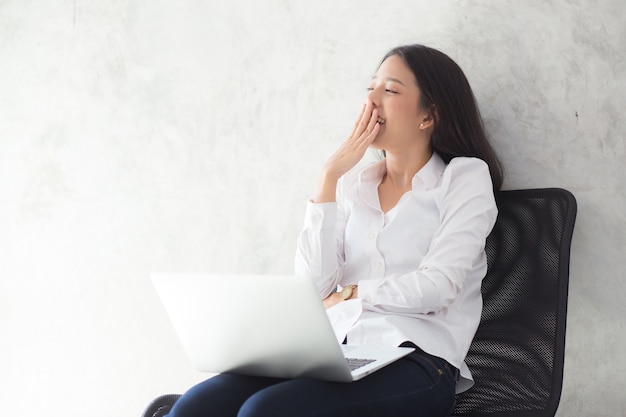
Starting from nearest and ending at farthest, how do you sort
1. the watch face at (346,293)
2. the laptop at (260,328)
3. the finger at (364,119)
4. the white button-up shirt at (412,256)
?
the laptop at (260,328) < the white button-up shirt at (412,256) < the watch face at (346,293) < the finger at (364,119)

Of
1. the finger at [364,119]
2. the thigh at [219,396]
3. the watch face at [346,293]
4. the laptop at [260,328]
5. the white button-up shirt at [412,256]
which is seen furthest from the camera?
the finger at [364,119]

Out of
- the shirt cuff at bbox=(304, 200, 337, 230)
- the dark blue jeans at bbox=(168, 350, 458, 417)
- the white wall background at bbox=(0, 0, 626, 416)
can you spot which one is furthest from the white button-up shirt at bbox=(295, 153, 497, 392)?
the white wall background at bbox=(0, 0, 626, 416)

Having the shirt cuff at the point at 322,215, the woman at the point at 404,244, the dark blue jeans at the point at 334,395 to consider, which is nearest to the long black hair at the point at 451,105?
the woman at the point at 404,244

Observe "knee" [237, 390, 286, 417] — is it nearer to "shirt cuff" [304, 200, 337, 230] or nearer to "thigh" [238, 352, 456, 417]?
"thigh" [238, 352, 456, 417]

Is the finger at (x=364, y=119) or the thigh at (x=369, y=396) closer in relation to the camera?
the thigh at (x=369, y=396)

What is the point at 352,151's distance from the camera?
2.19 m

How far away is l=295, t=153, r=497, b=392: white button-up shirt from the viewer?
1.90 m

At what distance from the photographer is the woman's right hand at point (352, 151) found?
7.02ft

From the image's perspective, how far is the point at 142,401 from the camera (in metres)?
2.90

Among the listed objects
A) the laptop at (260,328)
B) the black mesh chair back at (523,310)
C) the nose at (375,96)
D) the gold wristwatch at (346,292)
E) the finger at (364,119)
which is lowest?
the black mesh chair back at (523,310)

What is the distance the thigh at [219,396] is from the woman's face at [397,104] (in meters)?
0.73

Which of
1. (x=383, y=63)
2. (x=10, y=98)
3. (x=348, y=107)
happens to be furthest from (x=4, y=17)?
(x=383, y=63)

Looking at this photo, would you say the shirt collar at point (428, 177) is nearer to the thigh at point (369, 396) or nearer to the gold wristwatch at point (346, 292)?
the gold wristwatch at point (346, 292)

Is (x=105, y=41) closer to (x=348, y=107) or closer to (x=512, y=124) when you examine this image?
(x=348, y=107)
